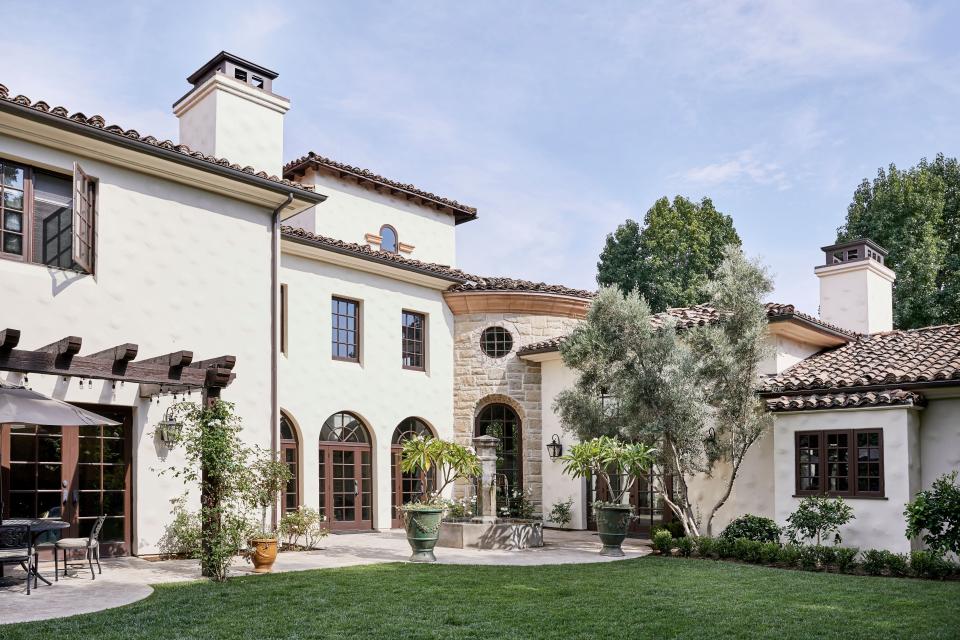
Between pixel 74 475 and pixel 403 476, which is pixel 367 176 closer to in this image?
pixel 403 476

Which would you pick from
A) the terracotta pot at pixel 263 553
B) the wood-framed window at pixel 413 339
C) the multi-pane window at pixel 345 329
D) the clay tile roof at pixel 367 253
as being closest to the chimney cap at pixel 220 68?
the clay tile roof at pixel 367 253

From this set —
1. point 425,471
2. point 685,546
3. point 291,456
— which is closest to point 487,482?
point 425,471

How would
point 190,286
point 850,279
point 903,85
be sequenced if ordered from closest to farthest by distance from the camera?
point 190,286
point 903,85
point 850,279

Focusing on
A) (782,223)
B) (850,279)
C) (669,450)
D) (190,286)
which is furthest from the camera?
(782,223)

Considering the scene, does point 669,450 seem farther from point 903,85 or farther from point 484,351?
point 903,85

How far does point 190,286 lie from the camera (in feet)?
40.4

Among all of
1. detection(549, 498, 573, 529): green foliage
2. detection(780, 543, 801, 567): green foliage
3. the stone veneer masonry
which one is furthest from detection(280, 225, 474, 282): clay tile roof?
detection(780, 543, 801, 567): green foliage

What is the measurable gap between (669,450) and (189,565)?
7825mm

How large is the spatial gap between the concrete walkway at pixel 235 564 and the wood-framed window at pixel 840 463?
3.08 metres

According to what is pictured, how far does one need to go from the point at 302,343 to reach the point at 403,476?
4007 mm

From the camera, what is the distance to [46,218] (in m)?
11.0

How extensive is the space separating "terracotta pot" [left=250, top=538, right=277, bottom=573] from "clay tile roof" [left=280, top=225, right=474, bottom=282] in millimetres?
6447

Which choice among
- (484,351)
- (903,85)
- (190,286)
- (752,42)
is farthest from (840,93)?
(190,286)

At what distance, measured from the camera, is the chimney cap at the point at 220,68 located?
14.5m
